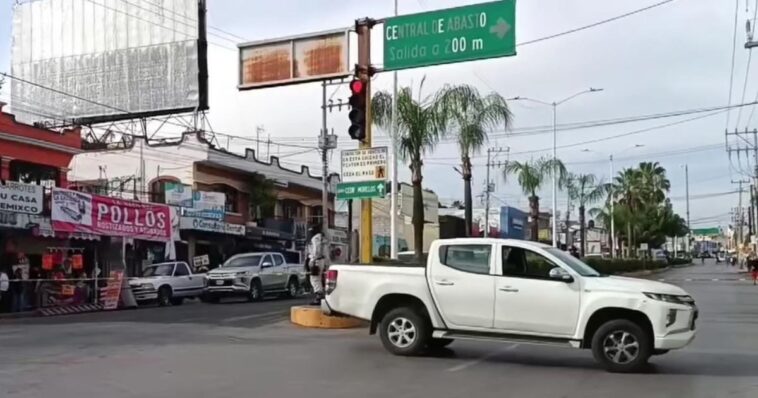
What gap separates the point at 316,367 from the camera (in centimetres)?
1255

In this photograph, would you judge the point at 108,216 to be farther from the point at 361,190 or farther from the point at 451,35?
the point at 451,35

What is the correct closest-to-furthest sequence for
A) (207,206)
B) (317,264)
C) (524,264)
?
(524,264) < (317,264) < (207,206)

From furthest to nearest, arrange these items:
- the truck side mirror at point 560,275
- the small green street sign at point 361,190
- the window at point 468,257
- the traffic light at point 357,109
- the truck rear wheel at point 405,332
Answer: the small green street sign at point 361,190 < the traffic light at point 357,109 < the truck rear wheel at point 405,332 < the window at point 468,257 < the truck side mirror at point 560,275

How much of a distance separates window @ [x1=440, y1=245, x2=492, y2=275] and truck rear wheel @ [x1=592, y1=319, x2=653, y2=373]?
6.25 ft

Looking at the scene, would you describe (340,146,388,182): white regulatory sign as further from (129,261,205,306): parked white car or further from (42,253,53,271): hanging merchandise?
(42,253,53,271): hanging merchandise

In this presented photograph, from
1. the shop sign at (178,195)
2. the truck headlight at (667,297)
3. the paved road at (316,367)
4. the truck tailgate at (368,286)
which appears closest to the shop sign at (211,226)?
the shop sign at (178,195)

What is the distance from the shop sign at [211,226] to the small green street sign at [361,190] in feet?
69.8

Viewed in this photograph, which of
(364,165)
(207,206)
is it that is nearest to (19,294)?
(364,165)

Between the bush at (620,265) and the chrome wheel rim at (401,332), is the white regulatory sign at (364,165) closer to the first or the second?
the chrome wheel rim at (401,332)

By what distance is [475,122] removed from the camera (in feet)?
101

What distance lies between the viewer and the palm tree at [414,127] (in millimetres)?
28031

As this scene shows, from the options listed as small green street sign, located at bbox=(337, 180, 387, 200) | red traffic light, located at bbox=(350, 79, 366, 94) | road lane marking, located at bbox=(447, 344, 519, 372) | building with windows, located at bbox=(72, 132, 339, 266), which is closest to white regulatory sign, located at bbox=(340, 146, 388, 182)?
small green street sign, located at bbox=(337, 180, 387, 200)

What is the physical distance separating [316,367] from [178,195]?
2885 centimetres

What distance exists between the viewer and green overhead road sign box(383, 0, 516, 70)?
57.1 ft
